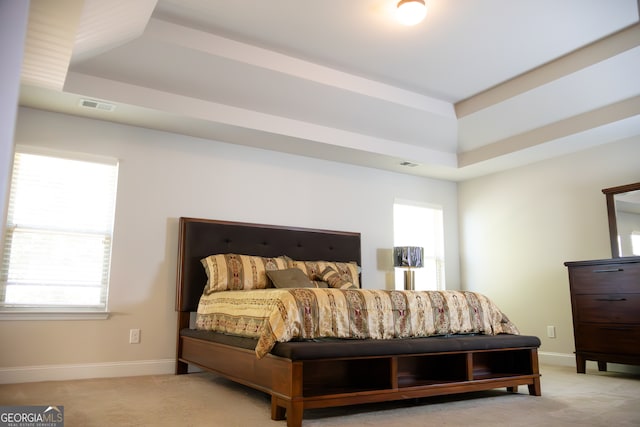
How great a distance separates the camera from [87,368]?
14.0 ft

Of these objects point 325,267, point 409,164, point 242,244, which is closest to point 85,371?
point 242,244

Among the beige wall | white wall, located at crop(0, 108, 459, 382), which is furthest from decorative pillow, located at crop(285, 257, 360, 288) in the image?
the beige wall

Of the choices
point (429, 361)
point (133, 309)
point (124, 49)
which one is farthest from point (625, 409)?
point (124, 49)

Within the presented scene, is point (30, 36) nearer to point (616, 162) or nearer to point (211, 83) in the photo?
point (211, 83)

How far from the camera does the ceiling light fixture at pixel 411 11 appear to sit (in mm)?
3592

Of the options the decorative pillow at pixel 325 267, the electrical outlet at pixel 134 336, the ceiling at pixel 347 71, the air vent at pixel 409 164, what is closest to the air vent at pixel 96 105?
the ceiling at pixel 347 71

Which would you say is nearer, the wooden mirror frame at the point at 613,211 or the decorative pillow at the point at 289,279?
the decorative pillow at the point at 289,279

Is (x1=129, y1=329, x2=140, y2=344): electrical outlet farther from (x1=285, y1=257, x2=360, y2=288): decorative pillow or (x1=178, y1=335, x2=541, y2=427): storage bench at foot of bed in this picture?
(x1=285, y1=257, x2=360, y2=288): decorative pillow

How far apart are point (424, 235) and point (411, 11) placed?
3556 mm

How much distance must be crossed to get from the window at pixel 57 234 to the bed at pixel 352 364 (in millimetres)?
782

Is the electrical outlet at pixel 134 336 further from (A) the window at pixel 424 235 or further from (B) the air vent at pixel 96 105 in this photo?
(A) the window at pixel 424 235

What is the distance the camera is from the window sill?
4.04 meters

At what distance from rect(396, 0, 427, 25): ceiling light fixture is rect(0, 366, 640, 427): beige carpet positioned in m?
2.64

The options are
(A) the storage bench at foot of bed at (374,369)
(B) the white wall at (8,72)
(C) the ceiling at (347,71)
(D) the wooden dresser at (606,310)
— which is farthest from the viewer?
(D) the wooden dresser at (606,310)
